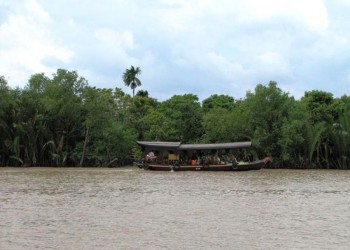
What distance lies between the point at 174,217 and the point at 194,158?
2602 centimetres

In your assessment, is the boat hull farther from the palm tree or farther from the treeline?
the palm tree

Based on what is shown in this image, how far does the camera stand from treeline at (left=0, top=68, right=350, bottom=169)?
44375 millimetres

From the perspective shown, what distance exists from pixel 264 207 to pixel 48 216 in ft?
24.9

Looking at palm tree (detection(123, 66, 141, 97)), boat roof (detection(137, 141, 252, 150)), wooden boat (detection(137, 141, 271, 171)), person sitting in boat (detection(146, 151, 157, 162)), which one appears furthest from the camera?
palm tree (detection(123, 66, 141, 97))

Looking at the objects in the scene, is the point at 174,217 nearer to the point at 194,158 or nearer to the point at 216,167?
the point at 216,167

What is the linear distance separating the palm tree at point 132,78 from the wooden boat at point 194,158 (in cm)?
3728

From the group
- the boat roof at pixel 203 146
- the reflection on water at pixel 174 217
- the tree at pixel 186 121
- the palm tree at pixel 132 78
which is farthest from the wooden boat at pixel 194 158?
the palm tree at pixel 132 78

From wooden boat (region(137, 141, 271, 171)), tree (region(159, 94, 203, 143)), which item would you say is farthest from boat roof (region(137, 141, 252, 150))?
tree (region(159, 94, 203, 143))

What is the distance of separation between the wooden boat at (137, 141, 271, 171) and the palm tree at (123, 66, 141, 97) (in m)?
37.3

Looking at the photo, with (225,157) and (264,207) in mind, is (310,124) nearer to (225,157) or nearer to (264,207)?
(225,157)

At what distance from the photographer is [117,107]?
5394 centimetres

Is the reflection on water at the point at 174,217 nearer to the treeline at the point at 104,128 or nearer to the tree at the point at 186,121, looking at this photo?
the treeline at the point at 104,128

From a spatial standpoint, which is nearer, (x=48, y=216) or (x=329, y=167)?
(x=48, y=216)

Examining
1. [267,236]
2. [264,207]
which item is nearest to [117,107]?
[264,207]
